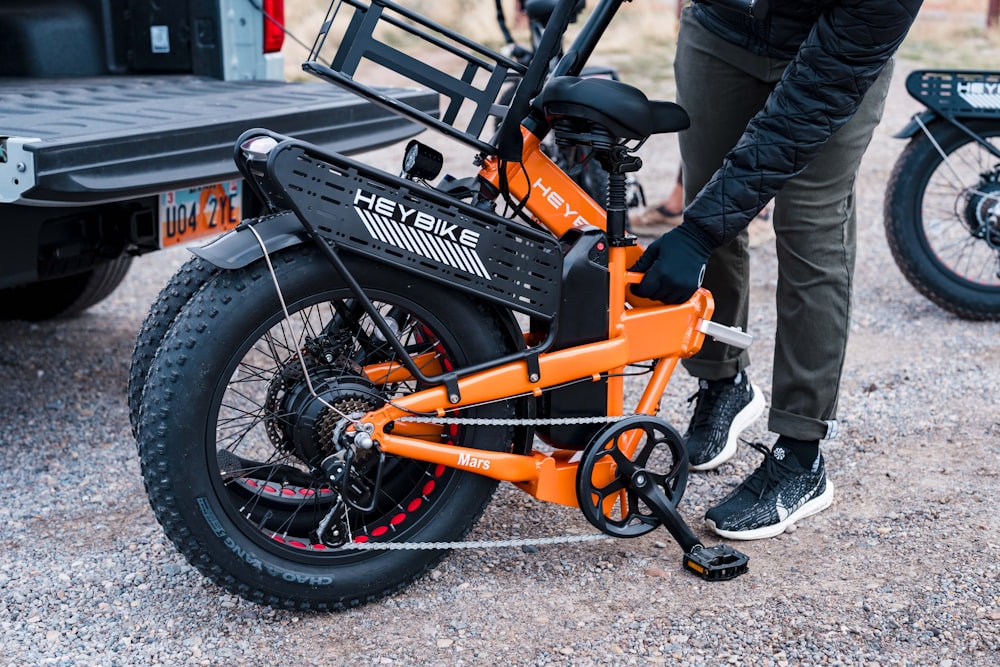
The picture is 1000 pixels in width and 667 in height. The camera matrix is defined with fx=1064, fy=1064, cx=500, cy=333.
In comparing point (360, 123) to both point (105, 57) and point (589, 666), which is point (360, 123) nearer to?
point (105, 57)

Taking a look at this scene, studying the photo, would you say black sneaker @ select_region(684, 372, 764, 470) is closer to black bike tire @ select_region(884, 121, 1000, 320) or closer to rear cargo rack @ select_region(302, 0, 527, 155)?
rear cargo rack @ select_region(302, 0, 527, 155)

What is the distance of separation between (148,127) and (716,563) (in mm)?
2027

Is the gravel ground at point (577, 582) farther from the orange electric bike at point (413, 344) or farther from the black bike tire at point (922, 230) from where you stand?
the black bike tire at point (922, 230)

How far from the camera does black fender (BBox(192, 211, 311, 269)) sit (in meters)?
2.32

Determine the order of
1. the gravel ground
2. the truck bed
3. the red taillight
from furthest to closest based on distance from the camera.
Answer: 1. the red taillight
2. the truck bed
3. the gravel ground

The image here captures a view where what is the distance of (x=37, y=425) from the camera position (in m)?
3.78

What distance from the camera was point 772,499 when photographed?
3.02m

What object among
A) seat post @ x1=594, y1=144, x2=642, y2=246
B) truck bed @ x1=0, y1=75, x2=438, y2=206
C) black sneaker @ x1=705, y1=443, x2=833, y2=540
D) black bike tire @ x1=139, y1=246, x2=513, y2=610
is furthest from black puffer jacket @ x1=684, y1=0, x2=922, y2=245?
truck bed @ x1=0, y1=75, x2=438, y2=206

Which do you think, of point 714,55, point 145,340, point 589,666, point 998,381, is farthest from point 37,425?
point 998,381

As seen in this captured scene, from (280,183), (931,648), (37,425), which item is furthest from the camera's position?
→ (37,425)

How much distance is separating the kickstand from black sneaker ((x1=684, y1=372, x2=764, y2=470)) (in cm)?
63

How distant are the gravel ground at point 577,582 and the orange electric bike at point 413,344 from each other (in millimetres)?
124

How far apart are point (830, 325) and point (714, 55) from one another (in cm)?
82

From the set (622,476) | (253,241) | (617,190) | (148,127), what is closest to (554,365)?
(622,476)
